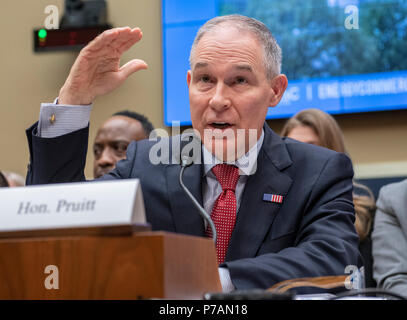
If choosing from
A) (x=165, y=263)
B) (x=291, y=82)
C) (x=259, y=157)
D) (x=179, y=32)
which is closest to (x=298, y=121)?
(x=291, y=82)

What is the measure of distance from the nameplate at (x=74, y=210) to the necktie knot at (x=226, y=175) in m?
0.77

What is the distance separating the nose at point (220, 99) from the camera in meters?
1.58

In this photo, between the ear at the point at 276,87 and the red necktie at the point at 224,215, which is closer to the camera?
the red necktie at the point at 224,215

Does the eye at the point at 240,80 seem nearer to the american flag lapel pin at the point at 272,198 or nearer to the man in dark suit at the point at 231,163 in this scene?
the man in dark suit at the point at 231,163

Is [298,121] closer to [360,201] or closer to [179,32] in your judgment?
[360,201]

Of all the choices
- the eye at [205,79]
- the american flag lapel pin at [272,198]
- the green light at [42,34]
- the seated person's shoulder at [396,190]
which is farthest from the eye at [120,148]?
the american flag lapel pin at [272,198]

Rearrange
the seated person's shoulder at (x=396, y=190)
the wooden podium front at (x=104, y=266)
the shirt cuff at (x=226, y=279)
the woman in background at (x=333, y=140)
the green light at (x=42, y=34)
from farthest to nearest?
1. the green light at (x=42, y=34)
2. the woman in background at (x=333, y=140)
3. the seated person's shoulder at (x=396, y=190)
4. the shirt cuff at (x=226, y=279)
5. the wooden podium front at (x=104, y=266)

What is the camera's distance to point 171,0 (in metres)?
3.53

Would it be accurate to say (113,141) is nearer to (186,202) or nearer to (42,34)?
(42,34)

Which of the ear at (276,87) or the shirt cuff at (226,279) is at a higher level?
the ear at (276,87)

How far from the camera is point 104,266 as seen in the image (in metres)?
0.80

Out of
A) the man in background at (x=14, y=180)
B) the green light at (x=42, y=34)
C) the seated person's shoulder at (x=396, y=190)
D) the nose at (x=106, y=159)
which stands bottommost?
the man in background at (x=14, y=180)

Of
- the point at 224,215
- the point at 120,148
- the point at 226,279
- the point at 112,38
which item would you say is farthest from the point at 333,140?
the point at 226,279
